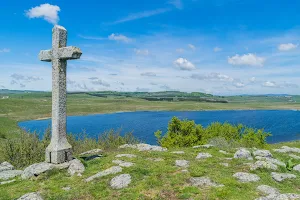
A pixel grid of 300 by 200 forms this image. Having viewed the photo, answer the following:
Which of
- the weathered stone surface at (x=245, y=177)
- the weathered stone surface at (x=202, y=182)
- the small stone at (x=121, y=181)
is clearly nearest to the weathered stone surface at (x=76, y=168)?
the small stone at (x=121, y=181)

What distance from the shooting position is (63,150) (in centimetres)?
1327

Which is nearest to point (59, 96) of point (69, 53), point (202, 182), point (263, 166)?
point (69, 53)

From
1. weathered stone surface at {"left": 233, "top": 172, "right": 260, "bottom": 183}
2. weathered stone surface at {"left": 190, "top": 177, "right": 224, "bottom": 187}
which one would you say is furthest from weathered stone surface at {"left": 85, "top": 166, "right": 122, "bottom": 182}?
weathered stone surface at {"left": 233, "top": 172, "right": 260, "bottom": 183}

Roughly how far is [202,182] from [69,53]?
27.7 feet

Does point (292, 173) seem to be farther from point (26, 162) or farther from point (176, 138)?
point (176, 138)

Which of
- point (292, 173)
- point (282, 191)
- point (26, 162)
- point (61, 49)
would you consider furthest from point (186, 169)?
point (26, 162)

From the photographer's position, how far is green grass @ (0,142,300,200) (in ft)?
31.5

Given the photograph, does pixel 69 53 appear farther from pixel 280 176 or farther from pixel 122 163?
pixel 280 176

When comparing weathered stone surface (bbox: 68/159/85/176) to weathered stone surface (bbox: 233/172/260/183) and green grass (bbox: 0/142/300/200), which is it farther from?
weathered stone surface (bbox: 233/172/260/183)

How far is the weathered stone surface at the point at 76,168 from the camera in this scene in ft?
40.7

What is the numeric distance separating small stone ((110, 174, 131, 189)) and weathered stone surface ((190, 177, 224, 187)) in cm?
260

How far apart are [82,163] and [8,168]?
4576 mm

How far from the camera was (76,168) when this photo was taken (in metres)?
12.7

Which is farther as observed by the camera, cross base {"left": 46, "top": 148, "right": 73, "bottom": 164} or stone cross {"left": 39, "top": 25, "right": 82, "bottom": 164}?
stone cross {"left": 39, "top": 25, "right": 82, "bottom": 164}
